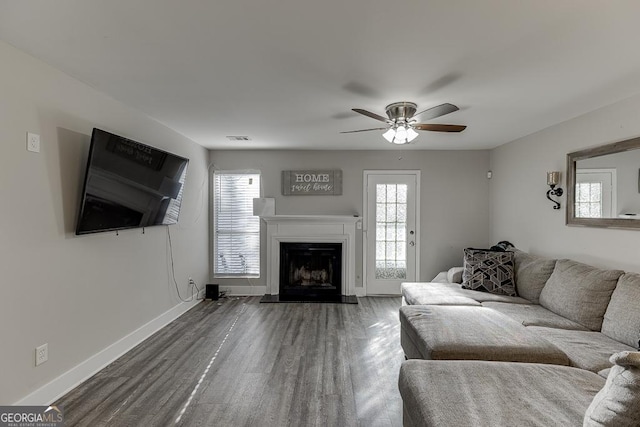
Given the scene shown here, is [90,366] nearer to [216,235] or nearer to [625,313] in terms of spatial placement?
[216,235]

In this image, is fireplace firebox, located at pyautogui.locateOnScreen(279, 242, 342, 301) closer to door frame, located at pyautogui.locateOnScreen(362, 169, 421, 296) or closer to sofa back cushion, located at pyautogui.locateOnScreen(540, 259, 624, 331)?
door frame, located at pyautogui.locateOnScreen(362, 169, 421, 296)

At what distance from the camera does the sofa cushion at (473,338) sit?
2.09 meters

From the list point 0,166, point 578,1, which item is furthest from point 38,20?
point 578,1

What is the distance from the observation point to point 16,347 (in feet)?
6.76

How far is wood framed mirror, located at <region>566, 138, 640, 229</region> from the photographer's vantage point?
274 cm

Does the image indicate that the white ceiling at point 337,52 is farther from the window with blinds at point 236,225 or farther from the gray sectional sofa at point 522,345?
the window with blinds at point 236,225

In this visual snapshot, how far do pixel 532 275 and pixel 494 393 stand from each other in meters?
2.36

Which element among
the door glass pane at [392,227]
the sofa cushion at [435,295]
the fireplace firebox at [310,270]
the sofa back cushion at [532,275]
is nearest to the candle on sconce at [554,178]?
the sofa back cushion at [532,275]

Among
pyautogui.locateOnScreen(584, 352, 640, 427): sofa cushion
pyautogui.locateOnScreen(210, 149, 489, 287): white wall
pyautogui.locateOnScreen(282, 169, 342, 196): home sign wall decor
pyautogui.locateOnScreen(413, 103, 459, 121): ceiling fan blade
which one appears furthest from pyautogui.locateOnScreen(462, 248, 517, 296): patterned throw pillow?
pyautogui.locateOnScreen(584, 352, 640, 427): sofa cushion

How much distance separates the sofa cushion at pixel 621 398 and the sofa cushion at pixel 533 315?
1647 mm

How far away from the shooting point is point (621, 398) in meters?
1.13

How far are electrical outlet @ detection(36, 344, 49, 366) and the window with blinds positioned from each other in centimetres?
311

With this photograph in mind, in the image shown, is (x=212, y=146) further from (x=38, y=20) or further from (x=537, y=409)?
(x=537, y=409)

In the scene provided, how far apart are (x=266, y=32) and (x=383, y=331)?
10.7 feet
